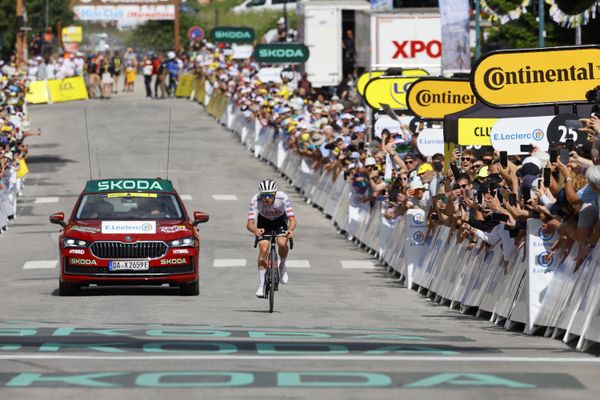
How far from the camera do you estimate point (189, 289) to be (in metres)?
22.0

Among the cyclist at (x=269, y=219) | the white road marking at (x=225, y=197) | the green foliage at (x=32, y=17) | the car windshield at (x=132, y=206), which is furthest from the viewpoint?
the green foliage at (x=32, y=17)

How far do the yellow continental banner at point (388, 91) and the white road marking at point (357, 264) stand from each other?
Result: 15.2ft

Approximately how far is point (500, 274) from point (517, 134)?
257cm

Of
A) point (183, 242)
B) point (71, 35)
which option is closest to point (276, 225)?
point (183, 242)

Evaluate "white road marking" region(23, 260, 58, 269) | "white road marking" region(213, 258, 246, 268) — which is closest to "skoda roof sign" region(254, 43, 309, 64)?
"white road marking" region(213, 258, 246, 268)

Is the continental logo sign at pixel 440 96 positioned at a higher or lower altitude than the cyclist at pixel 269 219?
higher

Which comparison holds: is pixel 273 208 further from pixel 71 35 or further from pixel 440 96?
pixel 71 35

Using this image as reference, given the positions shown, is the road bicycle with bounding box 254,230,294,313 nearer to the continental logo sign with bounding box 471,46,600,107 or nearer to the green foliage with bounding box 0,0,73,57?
the continental logo sign with bounding box 471,46,600,107

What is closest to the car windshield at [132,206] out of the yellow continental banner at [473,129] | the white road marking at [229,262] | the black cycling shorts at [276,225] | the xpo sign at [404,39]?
the black cycling shorts at [276,225]

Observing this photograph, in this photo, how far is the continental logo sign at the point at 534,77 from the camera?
20.0 metres

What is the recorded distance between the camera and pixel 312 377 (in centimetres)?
1162

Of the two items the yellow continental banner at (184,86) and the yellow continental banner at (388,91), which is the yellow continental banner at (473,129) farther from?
the yellow continental banner at (184,86)

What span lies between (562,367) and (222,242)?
19932 mm

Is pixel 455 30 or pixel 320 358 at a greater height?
pixel 455 30
